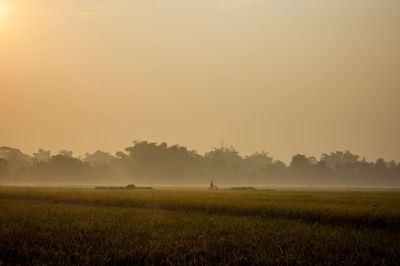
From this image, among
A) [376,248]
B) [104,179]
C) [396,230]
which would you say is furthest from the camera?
[104,179]

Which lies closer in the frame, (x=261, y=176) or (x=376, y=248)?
(x=376, y=248)

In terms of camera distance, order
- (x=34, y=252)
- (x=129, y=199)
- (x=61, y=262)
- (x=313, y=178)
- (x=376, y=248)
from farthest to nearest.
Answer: (x=313, y=178)
(x=129, y=199)
(x=376, y=248)
(x=34, y=252)
(x=61, y=262)

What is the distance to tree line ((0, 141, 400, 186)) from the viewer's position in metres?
115

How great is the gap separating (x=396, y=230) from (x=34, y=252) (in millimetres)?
14902

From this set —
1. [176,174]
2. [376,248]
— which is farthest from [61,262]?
[176,174]

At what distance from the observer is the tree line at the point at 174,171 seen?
114688 mm

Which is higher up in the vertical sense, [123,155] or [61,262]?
[123,155]

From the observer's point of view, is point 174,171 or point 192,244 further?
point 174,171

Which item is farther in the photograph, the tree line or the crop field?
the tree line

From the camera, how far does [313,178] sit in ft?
460

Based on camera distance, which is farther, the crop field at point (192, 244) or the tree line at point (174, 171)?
the tree line at point (174, 171)

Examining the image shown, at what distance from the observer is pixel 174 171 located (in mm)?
129125

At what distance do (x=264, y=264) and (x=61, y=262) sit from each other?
5.00 metres

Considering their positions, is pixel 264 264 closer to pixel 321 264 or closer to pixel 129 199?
pixel 321 264
